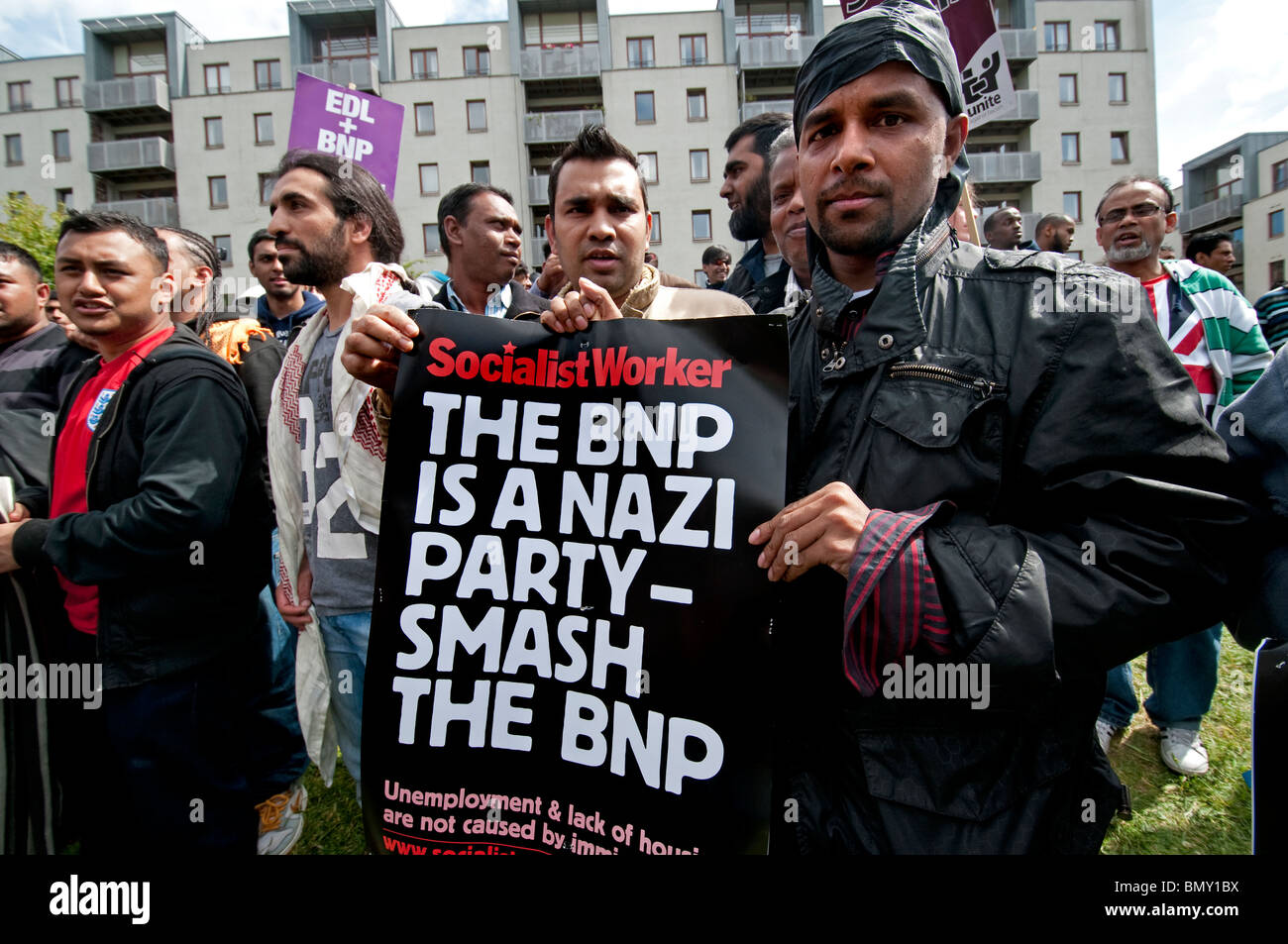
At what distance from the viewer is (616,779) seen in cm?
144

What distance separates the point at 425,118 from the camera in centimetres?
3117

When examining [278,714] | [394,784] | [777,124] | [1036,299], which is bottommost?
[278,714]

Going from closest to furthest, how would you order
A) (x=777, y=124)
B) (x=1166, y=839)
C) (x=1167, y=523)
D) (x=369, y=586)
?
1. (x=1167, y=523)
2. (x=369, y=586)
3. (x=1166, y=839)
4. (x=777, y=124)

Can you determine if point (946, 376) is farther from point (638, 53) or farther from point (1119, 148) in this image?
point (1119, 148)

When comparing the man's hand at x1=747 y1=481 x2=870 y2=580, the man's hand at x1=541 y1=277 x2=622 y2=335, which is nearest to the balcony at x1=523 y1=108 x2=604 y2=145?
the man's hand at x1=541 y1=277 x2=622 y2=335

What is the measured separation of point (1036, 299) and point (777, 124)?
10.7 ft

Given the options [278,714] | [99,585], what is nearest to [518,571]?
[99,585]

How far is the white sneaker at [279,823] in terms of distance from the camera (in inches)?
126

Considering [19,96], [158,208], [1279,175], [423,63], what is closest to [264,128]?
[158,208]

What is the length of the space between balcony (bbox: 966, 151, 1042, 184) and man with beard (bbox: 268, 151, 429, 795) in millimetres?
32317

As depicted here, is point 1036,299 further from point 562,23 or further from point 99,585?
point 562,23

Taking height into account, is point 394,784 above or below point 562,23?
below

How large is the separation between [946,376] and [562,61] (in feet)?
112

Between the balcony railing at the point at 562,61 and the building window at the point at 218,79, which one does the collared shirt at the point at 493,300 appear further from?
the building window at the point at 218,79
